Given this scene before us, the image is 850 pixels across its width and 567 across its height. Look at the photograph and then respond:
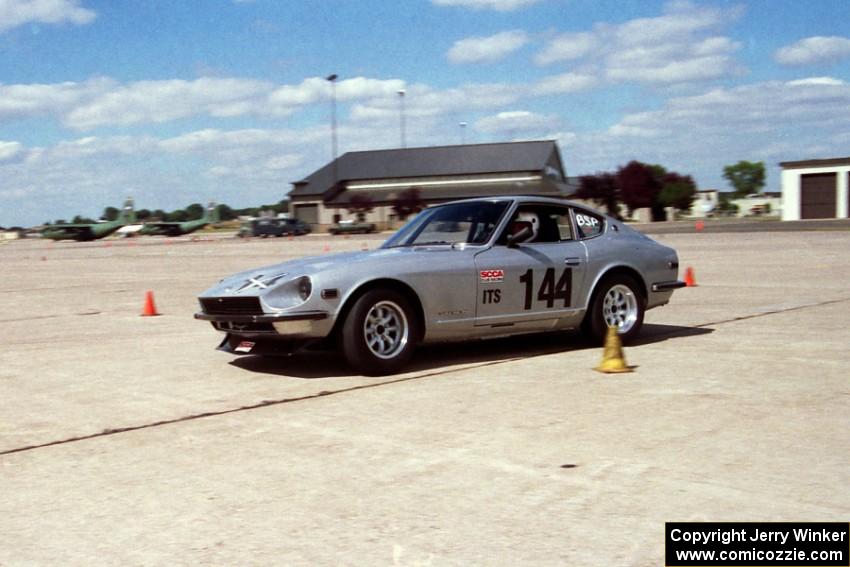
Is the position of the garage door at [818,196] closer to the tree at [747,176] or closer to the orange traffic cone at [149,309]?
the orange traffic cone at [149,309]

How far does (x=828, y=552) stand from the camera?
11.9ft

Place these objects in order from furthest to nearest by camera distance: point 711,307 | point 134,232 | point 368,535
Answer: point 134,232, point 711,307, point 368,535

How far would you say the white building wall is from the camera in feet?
204

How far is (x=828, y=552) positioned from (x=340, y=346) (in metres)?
4.45

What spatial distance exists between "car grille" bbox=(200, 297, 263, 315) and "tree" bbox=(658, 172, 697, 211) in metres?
82.3

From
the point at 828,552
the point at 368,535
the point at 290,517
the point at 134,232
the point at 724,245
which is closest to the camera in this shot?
the point at 828,552

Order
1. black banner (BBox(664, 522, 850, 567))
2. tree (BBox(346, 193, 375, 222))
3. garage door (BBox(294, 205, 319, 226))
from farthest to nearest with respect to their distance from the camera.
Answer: garage door (BBox(294, 205, 319, 226)) → tree (BBox(346, 193, 375, 222)) → black banner (BBox(664, 522, 850, 567))

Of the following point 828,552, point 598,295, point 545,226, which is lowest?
point 828,552

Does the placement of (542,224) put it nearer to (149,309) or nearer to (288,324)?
(288,324)

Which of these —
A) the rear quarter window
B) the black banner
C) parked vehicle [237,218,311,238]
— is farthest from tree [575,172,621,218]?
the black banner

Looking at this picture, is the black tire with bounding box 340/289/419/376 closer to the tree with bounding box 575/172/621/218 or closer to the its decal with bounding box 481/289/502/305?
the its decal with bounding box 481/289/502/305

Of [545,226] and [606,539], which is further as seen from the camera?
[545,226]

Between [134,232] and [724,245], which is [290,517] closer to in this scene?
[724,245]

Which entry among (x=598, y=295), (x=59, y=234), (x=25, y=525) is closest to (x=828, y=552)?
(x=25, y=525)
